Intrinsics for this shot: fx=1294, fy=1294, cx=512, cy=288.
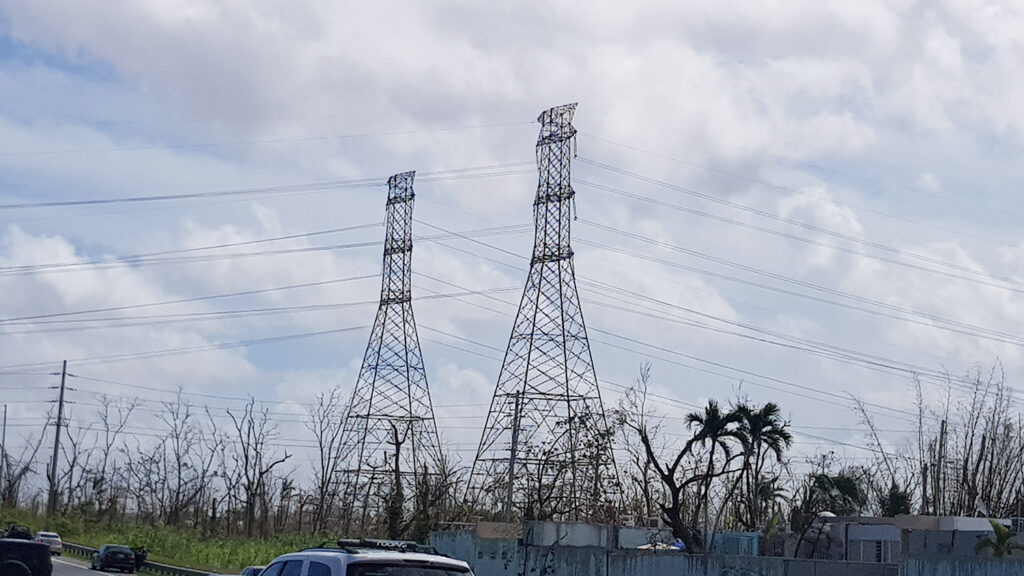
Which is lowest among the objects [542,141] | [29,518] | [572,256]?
[29,518]

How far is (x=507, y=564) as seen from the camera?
3134 centimetres

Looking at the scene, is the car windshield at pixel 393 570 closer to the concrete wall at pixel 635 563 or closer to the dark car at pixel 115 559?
the concrete wall at pixel 635 563

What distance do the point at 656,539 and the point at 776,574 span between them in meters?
13.6

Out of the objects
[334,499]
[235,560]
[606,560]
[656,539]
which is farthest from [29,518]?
[606,560]

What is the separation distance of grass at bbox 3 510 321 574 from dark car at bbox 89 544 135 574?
3.03m

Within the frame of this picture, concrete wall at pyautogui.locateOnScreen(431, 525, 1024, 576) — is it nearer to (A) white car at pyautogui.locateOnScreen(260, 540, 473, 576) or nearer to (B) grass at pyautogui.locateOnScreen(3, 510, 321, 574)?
(A) white car at pyautogui.locateOnScreen(260, 540, 473, 576)

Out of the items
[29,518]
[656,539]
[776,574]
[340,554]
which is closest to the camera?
[340,554]

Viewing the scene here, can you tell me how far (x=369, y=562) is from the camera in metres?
11.4

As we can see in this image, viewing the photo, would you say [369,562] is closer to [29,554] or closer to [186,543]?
[29,554]

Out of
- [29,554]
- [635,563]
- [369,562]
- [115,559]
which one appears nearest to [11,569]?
[29,554]

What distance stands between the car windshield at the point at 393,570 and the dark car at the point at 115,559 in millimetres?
37964

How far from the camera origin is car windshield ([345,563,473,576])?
1133 cm

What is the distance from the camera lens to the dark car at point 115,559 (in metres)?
46.6

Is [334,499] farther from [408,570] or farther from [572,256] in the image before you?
[408,570]
